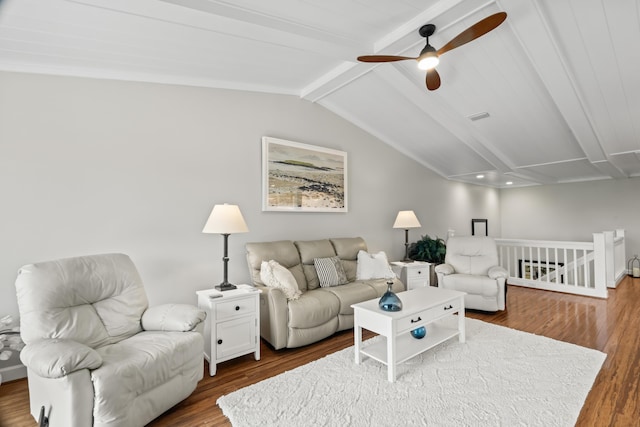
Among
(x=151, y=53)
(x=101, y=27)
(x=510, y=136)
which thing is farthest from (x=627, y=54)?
(x=101, y=27)

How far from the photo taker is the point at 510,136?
456cm

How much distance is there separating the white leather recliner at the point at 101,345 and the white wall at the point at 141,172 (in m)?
0.57

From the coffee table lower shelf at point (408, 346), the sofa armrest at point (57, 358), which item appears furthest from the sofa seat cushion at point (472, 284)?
the sofa armrest at point (57, 358)

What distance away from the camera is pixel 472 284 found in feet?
13.5

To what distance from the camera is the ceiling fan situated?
77.6 inches

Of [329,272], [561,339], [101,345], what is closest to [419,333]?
[329,272]

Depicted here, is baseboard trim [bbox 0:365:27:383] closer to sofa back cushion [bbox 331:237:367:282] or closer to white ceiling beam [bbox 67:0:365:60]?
white ceiling beam [bbox 67:0:365:60]

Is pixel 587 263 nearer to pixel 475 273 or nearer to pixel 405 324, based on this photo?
pixel 475 273

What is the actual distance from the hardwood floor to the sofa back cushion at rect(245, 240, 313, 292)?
2.37 ft

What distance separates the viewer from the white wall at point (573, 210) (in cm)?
683

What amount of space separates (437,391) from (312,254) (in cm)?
200

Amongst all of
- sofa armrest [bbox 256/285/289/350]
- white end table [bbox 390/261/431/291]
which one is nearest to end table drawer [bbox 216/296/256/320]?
sofa armrest [bbox 256/285/289/350]

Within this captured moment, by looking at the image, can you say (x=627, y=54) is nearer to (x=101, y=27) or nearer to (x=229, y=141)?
(x=229, y=141)

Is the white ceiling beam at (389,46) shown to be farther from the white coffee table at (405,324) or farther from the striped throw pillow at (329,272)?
the white coffee table at (405,324)
